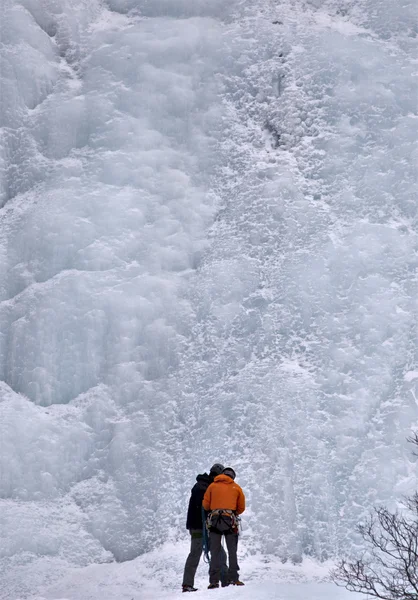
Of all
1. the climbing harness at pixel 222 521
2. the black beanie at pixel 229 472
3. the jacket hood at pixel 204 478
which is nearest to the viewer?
the climbing harness at pixel 222 521

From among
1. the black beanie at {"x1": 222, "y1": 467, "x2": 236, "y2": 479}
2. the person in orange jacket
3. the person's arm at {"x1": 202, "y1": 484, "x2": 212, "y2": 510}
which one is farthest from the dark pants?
the black beanie at {"x1": 222, "y1": 467, "x2": 236, "y2": 479}

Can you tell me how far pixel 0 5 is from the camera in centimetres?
1800

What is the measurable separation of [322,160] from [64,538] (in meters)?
7.21

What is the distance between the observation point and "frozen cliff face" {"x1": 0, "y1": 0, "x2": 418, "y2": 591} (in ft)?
47.6

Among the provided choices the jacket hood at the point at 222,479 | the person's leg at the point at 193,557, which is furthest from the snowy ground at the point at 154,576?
the jacket hood at the point at 222,479

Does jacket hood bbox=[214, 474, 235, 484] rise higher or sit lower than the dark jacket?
higher

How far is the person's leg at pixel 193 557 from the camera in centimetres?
1117

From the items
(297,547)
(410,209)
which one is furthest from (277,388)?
(410,209)

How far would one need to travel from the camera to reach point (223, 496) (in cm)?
1070

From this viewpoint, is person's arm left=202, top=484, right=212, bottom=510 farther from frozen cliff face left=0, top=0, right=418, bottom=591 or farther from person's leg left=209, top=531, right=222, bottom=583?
frozen cliff face left=0, top=0, right=418, bottom=591

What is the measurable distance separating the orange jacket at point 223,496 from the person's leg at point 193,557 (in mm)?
607

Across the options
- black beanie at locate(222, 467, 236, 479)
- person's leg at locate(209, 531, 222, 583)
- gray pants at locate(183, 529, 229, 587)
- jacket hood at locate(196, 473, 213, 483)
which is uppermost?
black beanie at locate(222, 467, 236, 479)

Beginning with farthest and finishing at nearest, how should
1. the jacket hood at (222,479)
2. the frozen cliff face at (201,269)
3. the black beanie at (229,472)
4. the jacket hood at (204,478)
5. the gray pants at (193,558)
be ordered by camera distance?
the frozen cliff face at (201,269) < the jacket hood at (204,478) < the gray pants at (193,558) < the black beanie at (229,472) < the jacket hood at (222,479)

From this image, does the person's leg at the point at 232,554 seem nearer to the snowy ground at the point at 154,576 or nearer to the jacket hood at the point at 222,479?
the jacket hood at the point at 222,479
